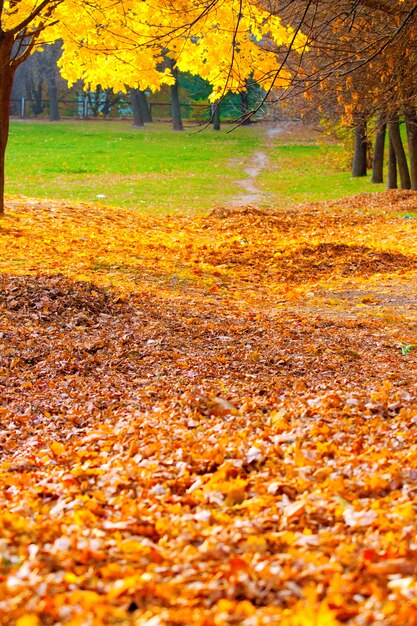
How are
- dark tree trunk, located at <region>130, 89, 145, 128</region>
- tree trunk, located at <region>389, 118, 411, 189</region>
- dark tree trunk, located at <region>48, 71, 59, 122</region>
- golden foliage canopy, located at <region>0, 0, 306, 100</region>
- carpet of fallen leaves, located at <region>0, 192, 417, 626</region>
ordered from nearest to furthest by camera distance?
carpet of fallen leaves, located at <region>0, 192, 417, 626</region> → golden foliage canopy, located at <region>0, 0, 306, 100</region> → tree trunk, located at <region>389, 118, 411, 189</region> → dark tree trunk, located at <region>48, 71, 59, 122</region> → dark tree trunk, located at <region>130, 89, 145, 128</region>

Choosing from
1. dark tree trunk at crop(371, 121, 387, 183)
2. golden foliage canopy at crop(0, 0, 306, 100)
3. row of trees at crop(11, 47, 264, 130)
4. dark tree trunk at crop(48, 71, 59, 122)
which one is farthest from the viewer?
dark tree trunk at crop(48, 71, 59, 122)

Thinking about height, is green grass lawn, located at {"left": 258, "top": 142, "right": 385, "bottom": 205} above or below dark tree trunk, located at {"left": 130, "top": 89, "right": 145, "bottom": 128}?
below

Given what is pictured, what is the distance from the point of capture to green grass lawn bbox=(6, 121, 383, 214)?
22.1 meters

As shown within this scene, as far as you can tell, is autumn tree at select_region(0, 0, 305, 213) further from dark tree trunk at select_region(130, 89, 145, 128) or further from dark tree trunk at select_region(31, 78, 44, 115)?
dark tree trunk at select_region(31, 78, 44, 115)

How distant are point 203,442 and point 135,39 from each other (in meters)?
8.59

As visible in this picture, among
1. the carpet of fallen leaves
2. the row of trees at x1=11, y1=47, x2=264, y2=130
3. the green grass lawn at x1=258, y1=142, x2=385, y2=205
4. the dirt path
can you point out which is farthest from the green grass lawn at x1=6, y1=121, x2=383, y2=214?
the carpet of fallen leaves

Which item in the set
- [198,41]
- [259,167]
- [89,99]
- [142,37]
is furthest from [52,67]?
[142,37]

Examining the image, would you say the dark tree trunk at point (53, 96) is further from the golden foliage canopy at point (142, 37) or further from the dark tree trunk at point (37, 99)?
the golden foliage canopy at point (142, 37)

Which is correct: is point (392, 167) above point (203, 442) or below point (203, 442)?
above

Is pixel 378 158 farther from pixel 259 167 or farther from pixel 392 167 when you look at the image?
pixel 259 167

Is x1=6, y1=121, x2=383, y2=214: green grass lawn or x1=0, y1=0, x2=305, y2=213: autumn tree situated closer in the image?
x1=0, y1=0, x2=305, y2=213: autumn tree

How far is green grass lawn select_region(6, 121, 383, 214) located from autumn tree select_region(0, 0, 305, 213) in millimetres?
6489

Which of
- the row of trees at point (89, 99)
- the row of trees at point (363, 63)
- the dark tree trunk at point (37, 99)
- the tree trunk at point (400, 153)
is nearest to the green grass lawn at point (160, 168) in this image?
the tree trunk at point (400, 153)

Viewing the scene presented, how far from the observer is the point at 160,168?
2948 centimetres
